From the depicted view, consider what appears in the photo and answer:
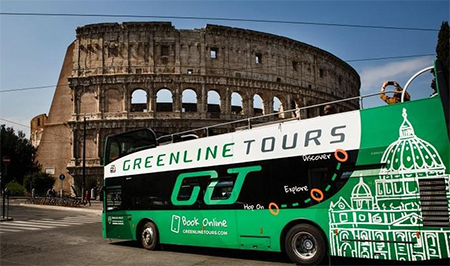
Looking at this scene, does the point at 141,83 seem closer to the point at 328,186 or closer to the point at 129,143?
the point at 129,143

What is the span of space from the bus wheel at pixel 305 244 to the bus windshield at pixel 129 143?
188 inches

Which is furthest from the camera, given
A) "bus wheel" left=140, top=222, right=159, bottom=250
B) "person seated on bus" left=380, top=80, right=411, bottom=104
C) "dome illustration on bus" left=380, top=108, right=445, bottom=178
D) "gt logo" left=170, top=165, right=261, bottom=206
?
"bus wheel" left=140, top=222, right=159, bottom=250

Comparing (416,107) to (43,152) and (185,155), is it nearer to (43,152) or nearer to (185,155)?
(185,155)

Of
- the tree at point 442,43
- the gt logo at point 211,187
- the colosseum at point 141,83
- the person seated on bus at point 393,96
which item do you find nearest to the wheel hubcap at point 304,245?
the gt logo at point 211,187

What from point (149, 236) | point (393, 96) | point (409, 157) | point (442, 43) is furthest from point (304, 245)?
point (442, 43)

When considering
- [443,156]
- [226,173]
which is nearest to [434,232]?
[443,156]

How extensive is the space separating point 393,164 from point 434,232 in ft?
3.84

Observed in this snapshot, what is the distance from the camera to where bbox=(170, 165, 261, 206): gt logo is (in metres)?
7.99

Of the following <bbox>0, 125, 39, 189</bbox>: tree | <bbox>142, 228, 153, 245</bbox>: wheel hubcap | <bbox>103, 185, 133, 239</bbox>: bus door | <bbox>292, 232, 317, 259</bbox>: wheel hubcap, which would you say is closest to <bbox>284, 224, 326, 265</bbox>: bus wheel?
<bbox>292, 232, 317, 259</bbox>: wheel hubcap

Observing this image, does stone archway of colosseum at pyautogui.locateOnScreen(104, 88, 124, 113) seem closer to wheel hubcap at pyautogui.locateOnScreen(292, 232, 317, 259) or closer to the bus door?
the bus door

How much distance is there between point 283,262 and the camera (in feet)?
24.5

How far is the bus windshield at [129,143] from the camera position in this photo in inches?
412

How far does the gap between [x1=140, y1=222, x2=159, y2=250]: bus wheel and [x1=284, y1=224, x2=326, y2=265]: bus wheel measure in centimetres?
390

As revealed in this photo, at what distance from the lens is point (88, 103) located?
130 ft
